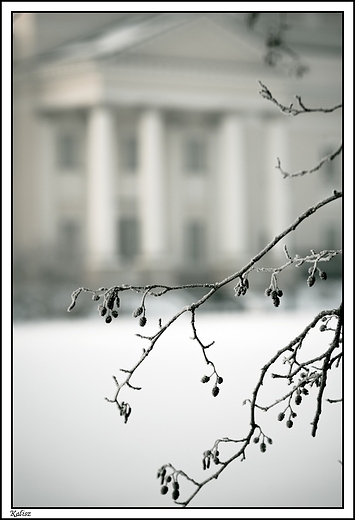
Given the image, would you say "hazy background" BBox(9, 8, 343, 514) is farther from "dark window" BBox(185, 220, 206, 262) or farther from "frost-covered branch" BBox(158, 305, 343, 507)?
"dark window" BBox(185, 220, 206, 262)

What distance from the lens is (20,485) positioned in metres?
3.19

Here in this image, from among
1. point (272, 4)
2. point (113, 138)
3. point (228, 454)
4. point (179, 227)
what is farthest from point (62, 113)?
point (272, 4)

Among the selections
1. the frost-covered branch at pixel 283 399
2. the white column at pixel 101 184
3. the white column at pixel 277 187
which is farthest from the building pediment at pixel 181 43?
the frost-covered branch at pixel 283 399

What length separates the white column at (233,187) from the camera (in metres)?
18.9

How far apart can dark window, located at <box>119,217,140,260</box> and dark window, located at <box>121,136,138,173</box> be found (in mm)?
Result: 1384

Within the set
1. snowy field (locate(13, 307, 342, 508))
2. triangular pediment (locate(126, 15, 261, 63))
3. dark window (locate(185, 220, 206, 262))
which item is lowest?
snowy field (locate(13, 307, 342, 508))

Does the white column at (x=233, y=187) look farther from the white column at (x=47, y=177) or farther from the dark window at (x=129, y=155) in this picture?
the white column at (x=47, y=177)

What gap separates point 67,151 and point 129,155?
1.69 metres

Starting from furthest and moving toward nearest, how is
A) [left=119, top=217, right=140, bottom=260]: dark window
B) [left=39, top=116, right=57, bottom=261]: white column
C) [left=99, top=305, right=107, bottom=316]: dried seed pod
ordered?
[left=119, top=217, right=140, bottom=260]: dark window < [left=39, top=116, right=57, bottom=261]: white column < [left=99, top=305, right=107, bottom=316]: dried seed pod

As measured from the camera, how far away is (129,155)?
762 inches

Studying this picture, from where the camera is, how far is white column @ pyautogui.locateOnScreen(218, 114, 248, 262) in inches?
742

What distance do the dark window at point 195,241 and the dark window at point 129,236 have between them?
139cm

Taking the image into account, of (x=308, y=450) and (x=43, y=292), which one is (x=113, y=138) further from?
(x=308, y=450)

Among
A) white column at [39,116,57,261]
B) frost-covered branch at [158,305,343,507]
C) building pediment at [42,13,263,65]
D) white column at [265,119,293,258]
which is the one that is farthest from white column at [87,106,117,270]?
frost-covered branch at [158,305,343,507]
